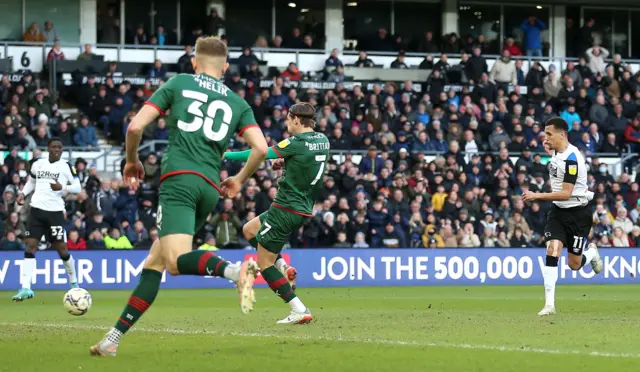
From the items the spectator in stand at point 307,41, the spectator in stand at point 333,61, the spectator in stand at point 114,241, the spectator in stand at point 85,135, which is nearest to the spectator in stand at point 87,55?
the spectator in stand at point 85,135

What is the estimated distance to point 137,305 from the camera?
9.12 metres

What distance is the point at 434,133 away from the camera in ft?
103

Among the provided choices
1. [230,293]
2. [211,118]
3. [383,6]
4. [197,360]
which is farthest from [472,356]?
[383,6]

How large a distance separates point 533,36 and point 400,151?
12.3 m

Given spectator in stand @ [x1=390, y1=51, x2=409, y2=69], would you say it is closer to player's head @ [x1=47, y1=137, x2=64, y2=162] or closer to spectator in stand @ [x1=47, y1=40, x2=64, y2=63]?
spectator in stand @ [x1=47, y1=40, x2=64, y2=63]

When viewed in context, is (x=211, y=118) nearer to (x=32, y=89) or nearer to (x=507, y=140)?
(x=32, y=89)

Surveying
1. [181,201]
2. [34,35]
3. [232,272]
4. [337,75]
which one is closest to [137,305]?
[181,201]

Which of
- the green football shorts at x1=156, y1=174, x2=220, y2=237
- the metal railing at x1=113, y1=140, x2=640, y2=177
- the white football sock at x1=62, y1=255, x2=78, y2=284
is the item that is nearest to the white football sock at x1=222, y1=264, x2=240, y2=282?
the green football shorts at x1=156, y1=174, x2=220, y2=237

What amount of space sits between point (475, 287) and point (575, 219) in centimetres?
948

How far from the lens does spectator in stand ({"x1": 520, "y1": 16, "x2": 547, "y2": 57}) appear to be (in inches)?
1538

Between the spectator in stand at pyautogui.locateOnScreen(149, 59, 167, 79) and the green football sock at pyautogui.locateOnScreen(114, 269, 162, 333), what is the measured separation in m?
22.2

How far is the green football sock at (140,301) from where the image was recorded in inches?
358

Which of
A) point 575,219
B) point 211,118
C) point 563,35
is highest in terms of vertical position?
point 563,35

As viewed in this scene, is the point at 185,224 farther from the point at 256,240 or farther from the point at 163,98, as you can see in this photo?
the point at 256,240
